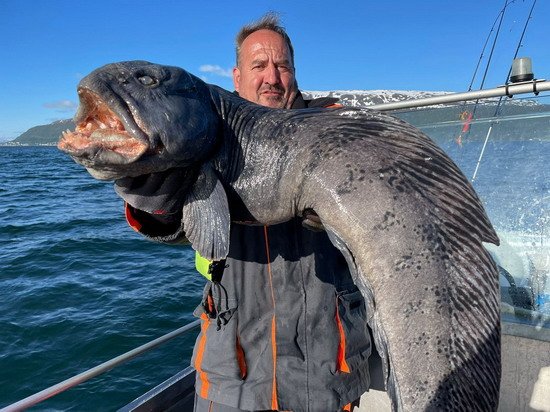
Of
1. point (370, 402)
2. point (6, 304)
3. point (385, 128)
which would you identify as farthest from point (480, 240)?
point (6, 304)

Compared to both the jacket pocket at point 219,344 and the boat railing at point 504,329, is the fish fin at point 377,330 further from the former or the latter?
the boat railing at point 504,329

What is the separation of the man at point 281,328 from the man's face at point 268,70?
92 cm

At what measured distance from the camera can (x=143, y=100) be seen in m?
2.14

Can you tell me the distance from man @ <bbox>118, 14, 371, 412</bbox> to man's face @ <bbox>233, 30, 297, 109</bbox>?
92 cm

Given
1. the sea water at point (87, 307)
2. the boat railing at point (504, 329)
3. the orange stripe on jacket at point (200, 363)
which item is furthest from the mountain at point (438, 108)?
the sea water at point (87, 307)

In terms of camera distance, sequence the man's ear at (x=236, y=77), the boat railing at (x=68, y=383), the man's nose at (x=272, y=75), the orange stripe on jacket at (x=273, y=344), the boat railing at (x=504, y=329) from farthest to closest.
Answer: the man's ear at (x=236, y=77)
the man's nose at (x=272, y=75)
the boat railing at (x=504, y=329)
the boat railing at (x=68, y=383)
the orange stripe on jacket at (x=273, y=344)

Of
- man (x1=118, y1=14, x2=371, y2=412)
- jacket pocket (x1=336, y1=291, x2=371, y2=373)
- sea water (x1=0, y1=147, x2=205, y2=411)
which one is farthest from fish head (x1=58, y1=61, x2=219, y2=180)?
sea water (x1=0, y1=147, x2=205, y2=411)

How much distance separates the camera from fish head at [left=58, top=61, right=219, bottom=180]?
2.06 meters

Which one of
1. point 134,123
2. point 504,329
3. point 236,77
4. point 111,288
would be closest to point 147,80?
point 134,123

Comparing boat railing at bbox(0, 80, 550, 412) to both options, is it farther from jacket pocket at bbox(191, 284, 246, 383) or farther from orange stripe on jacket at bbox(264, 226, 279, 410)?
orange stripe on jacket at bbox(264, 226, 279, 410)

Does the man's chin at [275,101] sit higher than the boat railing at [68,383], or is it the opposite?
the man's chin at [275,101]

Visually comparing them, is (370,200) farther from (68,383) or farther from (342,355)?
(68,383)

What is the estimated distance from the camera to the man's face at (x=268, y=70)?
3824 mm

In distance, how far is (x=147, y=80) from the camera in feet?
7.26
